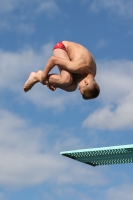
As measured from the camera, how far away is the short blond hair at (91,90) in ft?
32.2

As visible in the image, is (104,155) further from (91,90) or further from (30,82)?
(91,90)

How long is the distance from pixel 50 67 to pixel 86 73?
0.69 meters

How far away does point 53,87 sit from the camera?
10.5 metres

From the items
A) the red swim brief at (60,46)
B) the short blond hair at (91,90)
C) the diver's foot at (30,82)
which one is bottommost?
the short blond hair at (91,90)

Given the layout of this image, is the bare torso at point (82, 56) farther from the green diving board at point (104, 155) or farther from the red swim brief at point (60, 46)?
the green diving board at point (104, 155)

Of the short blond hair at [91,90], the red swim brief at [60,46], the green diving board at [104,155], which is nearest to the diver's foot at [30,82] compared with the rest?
the red swim brief at [60,46]

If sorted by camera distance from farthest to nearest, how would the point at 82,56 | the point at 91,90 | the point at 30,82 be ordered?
1. the point at 30,82
2. the point at 82,56
3. the point at 91,90

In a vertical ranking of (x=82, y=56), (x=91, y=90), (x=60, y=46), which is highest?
(x=60, y=46)

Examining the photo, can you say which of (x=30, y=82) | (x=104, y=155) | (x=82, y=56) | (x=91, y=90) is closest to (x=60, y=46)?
(x=82, y=56)

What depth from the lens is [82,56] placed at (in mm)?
10109

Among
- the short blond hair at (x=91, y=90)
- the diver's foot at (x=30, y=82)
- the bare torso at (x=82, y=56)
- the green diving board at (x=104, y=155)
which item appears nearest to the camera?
the short blond hair at (x=91, y=90)

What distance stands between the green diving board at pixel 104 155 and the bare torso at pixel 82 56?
6.68 feet

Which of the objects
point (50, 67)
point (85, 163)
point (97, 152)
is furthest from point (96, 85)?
point (85, 163)

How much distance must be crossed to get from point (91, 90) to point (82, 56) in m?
0.71
